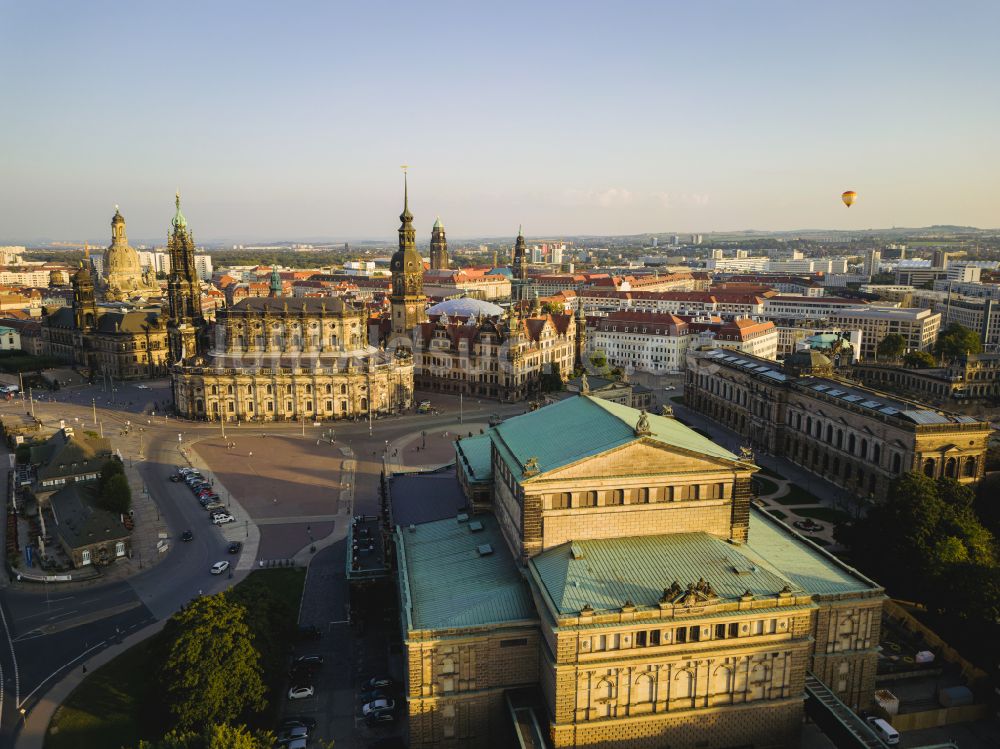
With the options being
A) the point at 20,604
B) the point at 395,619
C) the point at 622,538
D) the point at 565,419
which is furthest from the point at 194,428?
the point at 622,538

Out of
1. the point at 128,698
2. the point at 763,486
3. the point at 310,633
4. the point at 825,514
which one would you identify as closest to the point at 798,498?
the point at 763,486

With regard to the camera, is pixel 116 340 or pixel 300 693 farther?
pixel 116 340

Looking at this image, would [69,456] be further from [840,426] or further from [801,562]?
[840,426]

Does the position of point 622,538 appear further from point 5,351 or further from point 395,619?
point 5,351

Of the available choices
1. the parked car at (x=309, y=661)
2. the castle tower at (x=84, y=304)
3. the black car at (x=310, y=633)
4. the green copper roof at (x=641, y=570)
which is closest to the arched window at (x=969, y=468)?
the green copper roof at (x=641, y=570)

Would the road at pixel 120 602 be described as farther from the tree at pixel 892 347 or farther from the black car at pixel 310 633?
the tree at pixel 892 347
